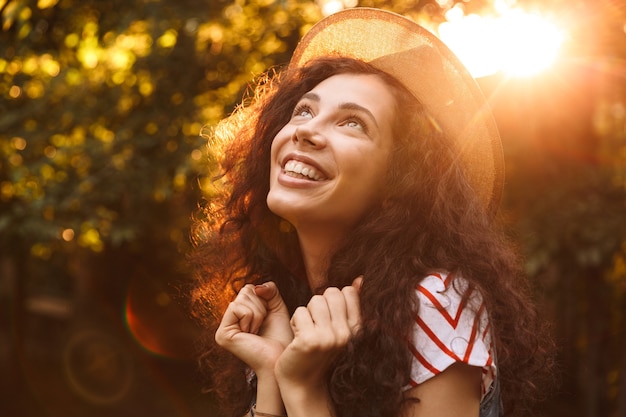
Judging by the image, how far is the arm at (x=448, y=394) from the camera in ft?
5.33

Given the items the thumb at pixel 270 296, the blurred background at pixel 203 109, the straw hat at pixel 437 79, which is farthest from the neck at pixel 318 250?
the blurred background at pixel 203 109

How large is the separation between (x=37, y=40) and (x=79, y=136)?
2.34 ft

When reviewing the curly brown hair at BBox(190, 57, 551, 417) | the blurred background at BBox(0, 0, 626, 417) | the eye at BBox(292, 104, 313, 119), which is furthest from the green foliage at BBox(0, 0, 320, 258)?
the eye at BBox(292, 104, 313, 119)

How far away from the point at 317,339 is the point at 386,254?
35 cm

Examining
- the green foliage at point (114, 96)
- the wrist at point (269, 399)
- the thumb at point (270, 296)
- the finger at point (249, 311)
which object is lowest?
the wrist at point (269, 399)

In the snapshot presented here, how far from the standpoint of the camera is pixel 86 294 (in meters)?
10.3

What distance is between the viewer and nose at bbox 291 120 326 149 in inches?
75.9

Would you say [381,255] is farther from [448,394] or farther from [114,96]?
[114,96]

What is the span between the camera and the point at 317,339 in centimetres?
168

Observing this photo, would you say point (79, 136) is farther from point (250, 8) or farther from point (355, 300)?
point (355, 300)

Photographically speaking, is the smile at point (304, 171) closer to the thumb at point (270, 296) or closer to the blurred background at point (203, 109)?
the thumb at point (270, 296)

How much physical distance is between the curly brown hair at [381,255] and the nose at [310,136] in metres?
0.23

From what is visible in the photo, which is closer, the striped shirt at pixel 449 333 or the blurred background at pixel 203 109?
the striped shirt at pixel 449 333

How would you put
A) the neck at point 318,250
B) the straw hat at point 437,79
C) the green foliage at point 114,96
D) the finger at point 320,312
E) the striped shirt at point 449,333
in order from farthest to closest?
the green foliage at point 114,96, the neck at point 318,250, the straw hat at point 437,79, the finger at point 320,312, the striped shirt at point 449,333
